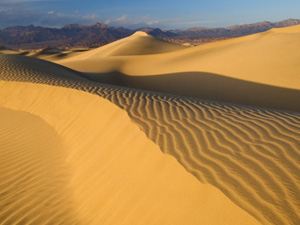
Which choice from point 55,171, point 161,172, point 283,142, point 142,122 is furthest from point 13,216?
point 283,142

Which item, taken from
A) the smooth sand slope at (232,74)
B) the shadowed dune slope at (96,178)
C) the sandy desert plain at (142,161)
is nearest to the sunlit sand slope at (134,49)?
the smooth sand slope at (232,74)

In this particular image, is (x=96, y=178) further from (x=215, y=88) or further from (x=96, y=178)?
(x=215, y=88)

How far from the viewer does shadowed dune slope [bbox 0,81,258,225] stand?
243 centimetres

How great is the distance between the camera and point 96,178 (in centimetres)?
358

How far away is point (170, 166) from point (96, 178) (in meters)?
1.25

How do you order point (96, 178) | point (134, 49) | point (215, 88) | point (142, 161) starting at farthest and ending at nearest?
point (134, 49) < point (215, 88) < point (96, 178) < point (142, 161)

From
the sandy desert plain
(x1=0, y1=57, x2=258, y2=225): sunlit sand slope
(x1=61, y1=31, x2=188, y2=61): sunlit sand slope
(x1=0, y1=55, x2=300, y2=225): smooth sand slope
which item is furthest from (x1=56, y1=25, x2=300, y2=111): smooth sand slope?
(x1=61, y1=31, x2=188, y2=61): sunlit sand slope

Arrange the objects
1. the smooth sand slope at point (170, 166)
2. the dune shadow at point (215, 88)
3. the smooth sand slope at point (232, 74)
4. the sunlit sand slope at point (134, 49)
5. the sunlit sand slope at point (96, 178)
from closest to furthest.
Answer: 1. the smooth sand slope at point (170, 166)
2. the sunlit sand slope at point (96, 178)
3. the dune shadow at point (215, 88)
4. the smooth sand slope at point (232, 74)
5. the sunlit sand slope at point (134, 49)

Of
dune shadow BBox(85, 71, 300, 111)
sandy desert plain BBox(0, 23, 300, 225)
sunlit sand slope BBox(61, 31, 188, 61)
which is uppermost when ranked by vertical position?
sunlit sand slope BBox(61, 31, 188, 61)

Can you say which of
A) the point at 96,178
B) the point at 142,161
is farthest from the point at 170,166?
the point at 96,178

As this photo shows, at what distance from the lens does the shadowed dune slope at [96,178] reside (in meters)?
2.43

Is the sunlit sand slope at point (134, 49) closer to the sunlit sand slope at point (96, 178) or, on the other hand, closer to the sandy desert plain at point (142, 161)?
the sandy desert plain at point (142, 161)

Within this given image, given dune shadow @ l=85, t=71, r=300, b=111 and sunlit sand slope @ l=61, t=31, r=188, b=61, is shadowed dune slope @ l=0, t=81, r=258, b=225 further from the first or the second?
sunlit sand slope @ l=61, t=31, r=188, b=61

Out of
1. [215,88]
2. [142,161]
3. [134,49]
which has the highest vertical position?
[134,49]
